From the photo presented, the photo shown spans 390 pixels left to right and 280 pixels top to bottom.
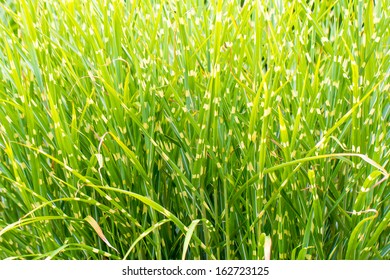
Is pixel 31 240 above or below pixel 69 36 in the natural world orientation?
below

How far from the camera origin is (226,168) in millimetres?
1051

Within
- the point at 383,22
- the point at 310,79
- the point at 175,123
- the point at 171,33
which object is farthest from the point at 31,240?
the point at 383,22

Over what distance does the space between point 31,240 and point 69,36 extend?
45 centimetres

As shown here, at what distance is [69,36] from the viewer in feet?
4.11

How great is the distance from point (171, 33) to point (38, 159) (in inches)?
16.0

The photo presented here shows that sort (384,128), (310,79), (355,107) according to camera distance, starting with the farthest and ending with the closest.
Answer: (310,79) → (384,128) → (355,107)

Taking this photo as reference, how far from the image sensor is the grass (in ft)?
3.40

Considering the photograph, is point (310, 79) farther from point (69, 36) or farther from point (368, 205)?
point (69, 36)

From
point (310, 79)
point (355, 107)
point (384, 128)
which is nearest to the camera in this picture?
point (355, 107)

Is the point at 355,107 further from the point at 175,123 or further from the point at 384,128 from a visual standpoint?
the point at 175,123

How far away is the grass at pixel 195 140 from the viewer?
3.40ft

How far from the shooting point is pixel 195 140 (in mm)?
1092

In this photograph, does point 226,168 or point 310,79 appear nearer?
point 226,168
